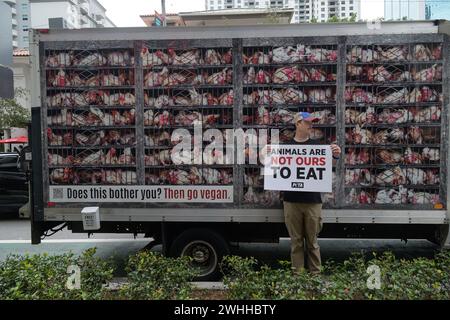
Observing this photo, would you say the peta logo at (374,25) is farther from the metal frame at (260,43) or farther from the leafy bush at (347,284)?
the leafy bush at (347,284)

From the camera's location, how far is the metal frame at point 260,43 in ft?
16.9

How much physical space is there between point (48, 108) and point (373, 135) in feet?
13.5

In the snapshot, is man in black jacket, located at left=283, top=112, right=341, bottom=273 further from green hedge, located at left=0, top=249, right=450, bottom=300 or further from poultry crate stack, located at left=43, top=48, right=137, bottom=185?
poultry crate stack, located at left=43, top=48, right=137, bottom=185

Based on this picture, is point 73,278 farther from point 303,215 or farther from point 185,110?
point 303,215

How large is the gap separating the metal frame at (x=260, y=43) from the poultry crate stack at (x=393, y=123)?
0.09m

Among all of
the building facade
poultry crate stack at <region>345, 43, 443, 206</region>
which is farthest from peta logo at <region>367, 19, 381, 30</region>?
the building facade

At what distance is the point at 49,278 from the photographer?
374 centimetres

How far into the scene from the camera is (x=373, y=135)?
5242 millimetres

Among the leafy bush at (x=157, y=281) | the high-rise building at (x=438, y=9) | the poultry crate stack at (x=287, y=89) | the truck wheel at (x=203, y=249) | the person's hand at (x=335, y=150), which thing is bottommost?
the truck wheel at (x=203, y=249)

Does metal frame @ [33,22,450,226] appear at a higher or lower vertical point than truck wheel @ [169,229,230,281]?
higher

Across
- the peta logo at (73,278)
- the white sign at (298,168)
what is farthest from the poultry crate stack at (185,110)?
the peta logo at (73,278)

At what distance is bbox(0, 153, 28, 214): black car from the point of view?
10742mm

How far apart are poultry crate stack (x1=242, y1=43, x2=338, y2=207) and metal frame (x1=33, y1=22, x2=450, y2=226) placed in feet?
0.29

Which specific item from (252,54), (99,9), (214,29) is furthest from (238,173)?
(99,9)
